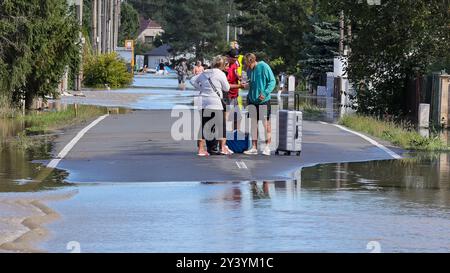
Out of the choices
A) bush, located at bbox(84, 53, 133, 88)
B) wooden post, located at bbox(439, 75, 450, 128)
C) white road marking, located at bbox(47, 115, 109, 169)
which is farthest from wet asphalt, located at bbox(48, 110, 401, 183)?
bush, located at bbox(84, 53, 133, 88)

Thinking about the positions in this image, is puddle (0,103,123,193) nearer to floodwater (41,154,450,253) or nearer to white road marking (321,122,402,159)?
floodwater (41,154,450,253)

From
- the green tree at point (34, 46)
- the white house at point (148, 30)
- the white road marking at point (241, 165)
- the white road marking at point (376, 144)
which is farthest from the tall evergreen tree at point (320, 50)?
the white house at point (148, 30)

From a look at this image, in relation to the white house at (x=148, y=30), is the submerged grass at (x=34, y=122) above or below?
below

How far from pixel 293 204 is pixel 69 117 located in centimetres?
1787

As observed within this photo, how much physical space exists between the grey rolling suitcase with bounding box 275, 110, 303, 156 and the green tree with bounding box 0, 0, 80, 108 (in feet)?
43.6

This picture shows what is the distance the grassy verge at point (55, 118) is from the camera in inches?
1081

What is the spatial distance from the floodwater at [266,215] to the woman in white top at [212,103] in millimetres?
2812

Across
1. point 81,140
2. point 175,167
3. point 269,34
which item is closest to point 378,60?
point 81,140

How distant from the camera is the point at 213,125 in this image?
1991cm

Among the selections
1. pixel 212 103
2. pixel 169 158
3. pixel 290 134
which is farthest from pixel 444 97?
pixel 169 158

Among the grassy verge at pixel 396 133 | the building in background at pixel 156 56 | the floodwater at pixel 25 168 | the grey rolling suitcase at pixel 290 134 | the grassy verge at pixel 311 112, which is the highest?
the building in background at pixel 156 56

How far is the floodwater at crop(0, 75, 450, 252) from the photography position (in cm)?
1077

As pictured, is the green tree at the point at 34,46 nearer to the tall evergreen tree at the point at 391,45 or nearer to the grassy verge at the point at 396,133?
the tall evergreen tree at the point at 391,45

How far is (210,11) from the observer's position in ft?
509
